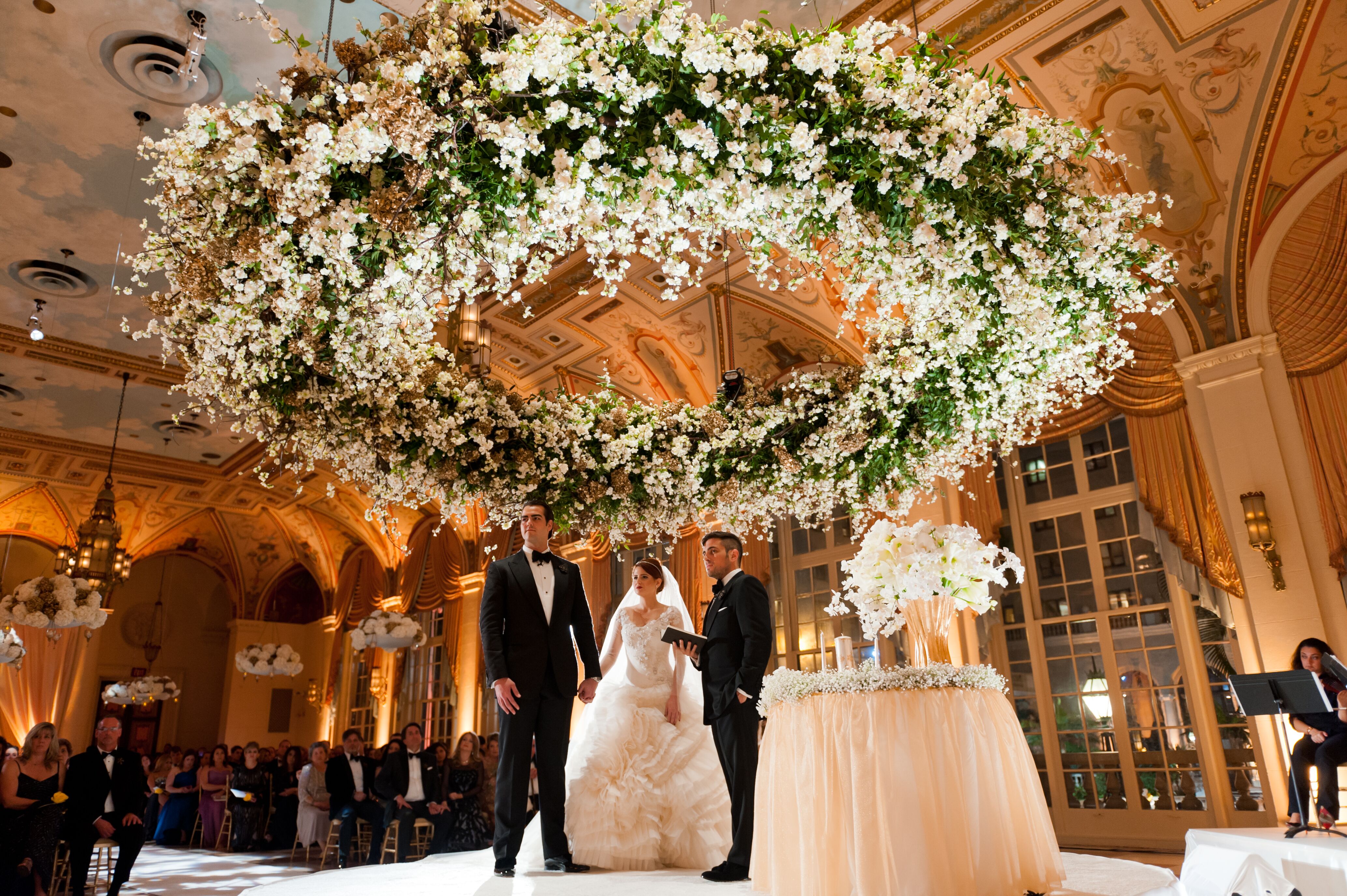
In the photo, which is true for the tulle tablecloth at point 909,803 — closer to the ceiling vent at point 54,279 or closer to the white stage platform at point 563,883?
the white stage platform at point 563,883

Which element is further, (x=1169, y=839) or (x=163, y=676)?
(x=163, y=676)

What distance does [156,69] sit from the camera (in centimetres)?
692

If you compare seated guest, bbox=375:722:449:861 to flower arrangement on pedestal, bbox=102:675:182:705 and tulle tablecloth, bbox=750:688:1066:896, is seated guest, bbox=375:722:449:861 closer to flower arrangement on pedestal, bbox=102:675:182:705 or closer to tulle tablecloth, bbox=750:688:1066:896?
tulle tablecloth, bbox=750:688:1066:896

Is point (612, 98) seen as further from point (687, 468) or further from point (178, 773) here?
point (178, 773)

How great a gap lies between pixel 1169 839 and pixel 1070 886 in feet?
17.8

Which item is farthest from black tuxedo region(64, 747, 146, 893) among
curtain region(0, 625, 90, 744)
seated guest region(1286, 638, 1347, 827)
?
curtain region(0, 625, 90, 744)

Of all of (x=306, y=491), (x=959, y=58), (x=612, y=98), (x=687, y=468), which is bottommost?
(x=687, y=468)

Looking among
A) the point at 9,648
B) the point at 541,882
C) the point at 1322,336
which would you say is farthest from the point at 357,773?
the point at 1322,336

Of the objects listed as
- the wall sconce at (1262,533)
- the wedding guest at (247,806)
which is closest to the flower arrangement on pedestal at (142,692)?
the wedding guest at (247,806)

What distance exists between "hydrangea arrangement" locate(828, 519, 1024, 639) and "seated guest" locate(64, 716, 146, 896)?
5.70 meters

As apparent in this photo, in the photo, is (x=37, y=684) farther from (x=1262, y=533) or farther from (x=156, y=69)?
(x=1262, y=533)

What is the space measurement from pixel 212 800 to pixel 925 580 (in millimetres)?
12126

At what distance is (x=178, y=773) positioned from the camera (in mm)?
12070

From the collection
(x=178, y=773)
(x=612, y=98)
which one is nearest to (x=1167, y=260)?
(x=612, y=98)
